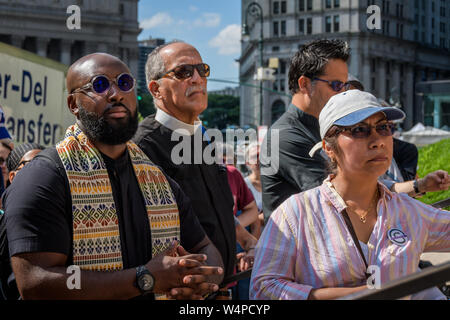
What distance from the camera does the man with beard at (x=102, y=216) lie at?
2449 millimetres

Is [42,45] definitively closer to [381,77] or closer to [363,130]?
[381,77]

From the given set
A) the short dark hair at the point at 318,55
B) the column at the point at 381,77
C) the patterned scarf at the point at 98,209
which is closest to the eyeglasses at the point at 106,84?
the patterned scarf at the point at 98,209

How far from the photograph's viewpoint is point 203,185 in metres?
3.54

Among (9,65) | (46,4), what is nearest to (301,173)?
(9,65)

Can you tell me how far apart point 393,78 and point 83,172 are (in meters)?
93.9

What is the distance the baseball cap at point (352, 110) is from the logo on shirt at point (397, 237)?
0.48 metres

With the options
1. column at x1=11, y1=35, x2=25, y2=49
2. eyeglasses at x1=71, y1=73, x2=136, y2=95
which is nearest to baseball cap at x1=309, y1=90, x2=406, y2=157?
eyeglasses at x1=71, y1=73, x2=136, y2=95

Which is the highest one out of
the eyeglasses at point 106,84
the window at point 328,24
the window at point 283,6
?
the window at point 283,6

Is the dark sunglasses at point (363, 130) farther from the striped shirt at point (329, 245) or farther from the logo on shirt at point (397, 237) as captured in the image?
the logo on shirt at point (397, 237)

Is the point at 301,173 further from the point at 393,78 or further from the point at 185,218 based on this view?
the point at 393,78

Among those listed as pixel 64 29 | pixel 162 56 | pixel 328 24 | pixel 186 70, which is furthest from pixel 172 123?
pixel 328 24

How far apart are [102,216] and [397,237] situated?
4.09ft

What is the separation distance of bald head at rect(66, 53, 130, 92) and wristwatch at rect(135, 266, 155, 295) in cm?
96

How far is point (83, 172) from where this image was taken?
273 cm
